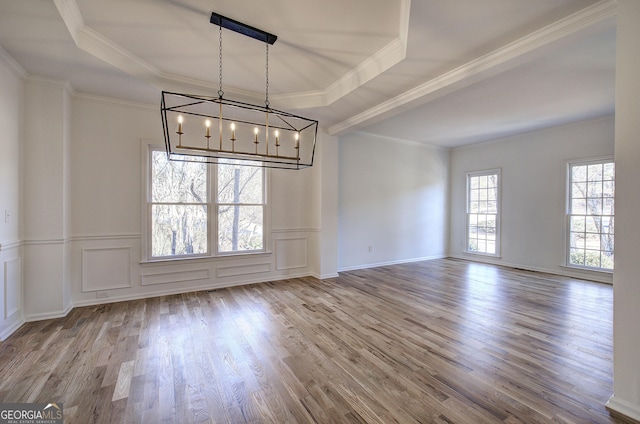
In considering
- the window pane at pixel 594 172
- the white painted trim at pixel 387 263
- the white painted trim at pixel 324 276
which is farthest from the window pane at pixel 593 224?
the white painted trim at pixel 324 276

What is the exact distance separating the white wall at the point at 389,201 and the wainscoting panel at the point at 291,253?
2.64 ft

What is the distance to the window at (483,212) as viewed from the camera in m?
6.35

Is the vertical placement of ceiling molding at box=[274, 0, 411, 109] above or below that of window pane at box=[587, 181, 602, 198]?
above

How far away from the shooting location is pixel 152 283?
13.0ft

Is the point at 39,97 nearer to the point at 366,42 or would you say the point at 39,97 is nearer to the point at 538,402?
the point at 366,42

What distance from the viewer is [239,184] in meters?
4.61

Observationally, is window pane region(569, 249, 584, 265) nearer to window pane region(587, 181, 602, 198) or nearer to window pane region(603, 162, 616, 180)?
window pane region(587, 181, 602, 198)

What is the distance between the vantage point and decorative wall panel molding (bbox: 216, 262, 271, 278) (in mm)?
4471

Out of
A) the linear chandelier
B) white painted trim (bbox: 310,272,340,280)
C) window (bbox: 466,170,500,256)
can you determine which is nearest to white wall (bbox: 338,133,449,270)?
white painted trim (bbox: 310,272,340,280)

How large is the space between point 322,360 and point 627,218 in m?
2.36

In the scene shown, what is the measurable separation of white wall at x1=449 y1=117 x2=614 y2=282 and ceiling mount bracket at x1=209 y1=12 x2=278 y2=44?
5.78 metres

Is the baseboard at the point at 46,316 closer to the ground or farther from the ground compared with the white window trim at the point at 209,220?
closer to the ground

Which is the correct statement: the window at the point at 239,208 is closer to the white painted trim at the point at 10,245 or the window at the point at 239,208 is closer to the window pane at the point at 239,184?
the window pane at the point at 239,184

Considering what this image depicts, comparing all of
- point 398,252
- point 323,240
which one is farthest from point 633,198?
point 398,252
